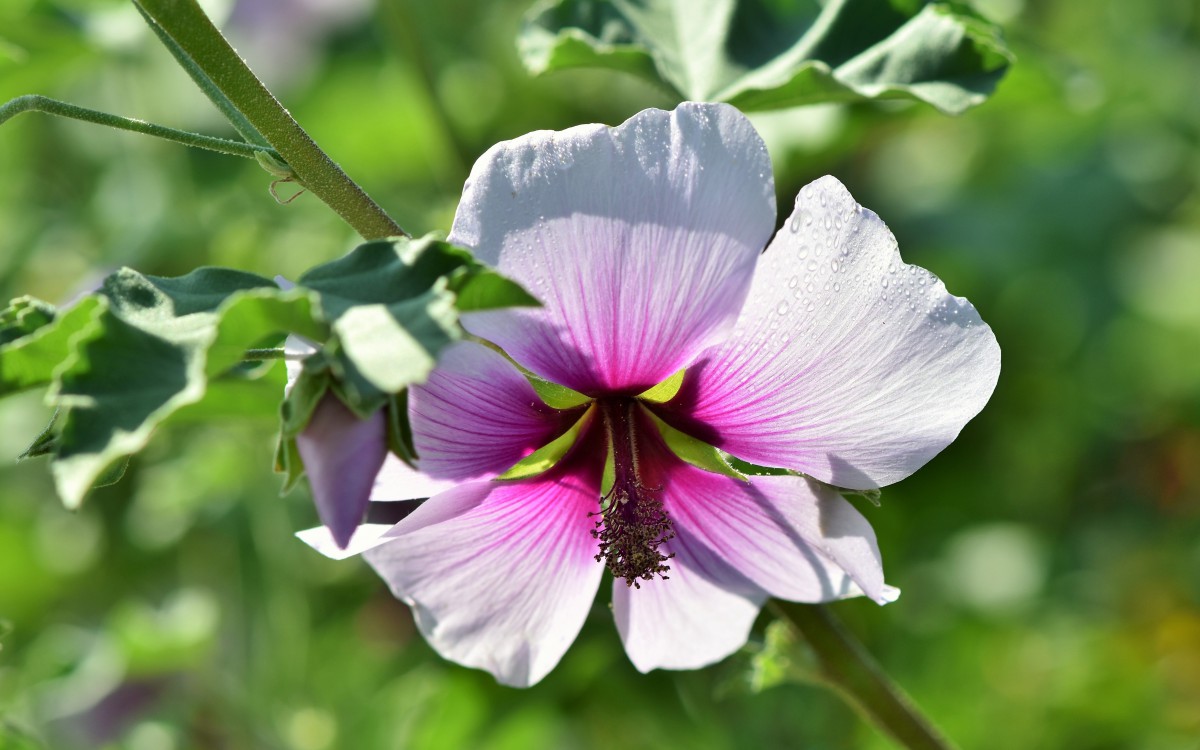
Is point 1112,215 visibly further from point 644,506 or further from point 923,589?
point 644,506

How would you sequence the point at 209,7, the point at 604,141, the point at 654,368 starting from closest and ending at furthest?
the point at 604,141
the point at 654,368
the point at 209,7

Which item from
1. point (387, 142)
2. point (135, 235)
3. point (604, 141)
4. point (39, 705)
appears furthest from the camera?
point (387, 142)

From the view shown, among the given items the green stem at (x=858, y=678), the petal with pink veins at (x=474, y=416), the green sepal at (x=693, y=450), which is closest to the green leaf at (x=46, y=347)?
the petal with pink veins at (x=474, y=416)

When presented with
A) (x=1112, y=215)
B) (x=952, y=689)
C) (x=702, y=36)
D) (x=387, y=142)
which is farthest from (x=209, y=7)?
(x=1112, y=215)

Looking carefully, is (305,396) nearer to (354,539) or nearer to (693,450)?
(354,539)

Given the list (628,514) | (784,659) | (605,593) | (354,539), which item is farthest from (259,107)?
(605,593)

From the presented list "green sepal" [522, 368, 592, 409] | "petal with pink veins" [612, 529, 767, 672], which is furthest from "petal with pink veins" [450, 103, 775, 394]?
"petal with pink veins" [612, 529, 767, 672]

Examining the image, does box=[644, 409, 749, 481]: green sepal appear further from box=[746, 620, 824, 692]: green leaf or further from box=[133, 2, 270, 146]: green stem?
box=[133, 2, 270, 146]: green stem
